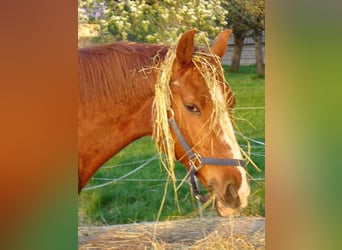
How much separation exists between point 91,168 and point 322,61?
138 cm

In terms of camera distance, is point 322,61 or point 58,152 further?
point 322,61

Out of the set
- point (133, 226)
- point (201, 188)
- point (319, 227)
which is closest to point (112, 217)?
point (133, 226)

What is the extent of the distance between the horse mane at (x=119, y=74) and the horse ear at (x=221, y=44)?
26cm

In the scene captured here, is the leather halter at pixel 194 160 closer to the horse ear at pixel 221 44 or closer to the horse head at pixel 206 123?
the horse head at pixel 206 123

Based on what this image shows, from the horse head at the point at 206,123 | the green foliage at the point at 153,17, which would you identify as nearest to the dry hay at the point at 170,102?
the horse head at the point at 206,123

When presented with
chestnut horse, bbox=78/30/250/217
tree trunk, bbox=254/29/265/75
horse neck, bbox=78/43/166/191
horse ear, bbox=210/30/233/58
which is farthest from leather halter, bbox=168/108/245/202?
tree trunk, bbox=254/29/265/75

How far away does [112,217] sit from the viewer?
8.52ft

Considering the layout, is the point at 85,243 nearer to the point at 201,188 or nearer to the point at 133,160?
the point at 133,160

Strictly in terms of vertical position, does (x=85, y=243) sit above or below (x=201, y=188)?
below

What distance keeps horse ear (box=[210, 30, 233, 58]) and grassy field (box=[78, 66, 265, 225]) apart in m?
0.09

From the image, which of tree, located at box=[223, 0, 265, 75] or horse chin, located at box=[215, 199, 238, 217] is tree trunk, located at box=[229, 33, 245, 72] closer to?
tree, located at box=[223, 0, 265, 75]

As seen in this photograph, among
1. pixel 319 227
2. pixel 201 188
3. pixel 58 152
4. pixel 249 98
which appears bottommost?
pixel 319 227

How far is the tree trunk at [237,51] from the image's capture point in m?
2.67

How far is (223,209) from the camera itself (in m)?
2.66
